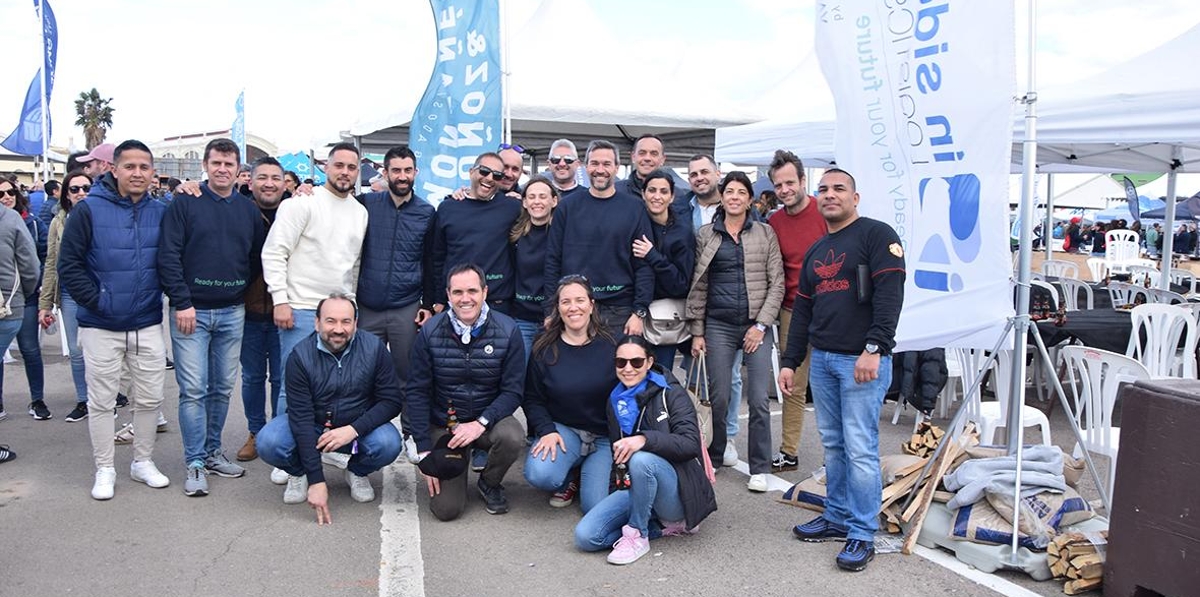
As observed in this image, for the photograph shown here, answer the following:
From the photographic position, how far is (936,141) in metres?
4.04

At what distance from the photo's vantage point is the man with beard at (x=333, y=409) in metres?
4.35

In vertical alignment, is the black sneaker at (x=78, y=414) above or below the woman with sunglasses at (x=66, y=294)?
below

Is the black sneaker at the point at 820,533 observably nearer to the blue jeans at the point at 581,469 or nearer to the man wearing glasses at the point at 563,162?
the blue jeans at the point at 581,469

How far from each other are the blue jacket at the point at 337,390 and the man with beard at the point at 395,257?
19.0 inches

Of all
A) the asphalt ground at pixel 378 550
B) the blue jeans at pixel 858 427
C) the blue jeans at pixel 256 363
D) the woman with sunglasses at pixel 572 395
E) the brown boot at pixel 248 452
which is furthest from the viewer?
the brown boot at pixel 248 452

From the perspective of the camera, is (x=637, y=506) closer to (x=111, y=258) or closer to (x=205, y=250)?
(x=205, y=250)

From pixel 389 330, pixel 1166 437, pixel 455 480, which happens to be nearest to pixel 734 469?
pixel 455 480

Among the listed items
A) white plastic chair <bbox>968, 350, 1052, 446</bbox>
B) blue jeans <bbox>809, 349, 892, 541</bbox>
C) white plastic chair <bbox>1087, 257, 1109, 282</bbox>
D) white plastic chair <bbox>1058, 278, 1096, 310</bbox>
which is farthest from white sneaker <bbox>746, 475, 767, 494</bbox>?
white plastic chair <bbox>1087, 257, 1109, 282</bbox>

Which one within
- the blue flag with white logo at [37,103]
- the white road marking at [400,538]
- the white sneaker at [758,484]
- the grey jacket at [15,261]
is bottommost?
the white road marking at [400,538]

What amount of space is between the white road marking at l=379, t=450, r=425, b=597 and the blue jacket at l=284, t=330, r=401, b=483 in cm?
42

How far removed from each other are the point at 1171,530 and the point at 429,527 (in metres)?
3.14

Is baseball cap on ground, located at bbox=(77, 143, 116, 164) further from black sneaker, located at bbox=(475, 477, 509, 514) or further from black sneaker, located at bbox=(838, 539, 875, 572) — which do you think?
black sneaker, located at bbox=(838, 539, 875, 572)

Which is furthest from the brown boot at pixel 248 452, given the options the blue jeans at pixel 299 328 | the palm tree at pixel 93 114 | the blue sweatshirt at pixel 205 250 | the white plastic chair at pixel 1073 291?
the palm tree at pixel 93 114

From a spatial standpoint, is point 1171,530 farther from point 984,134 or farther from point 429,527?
point 429,527
